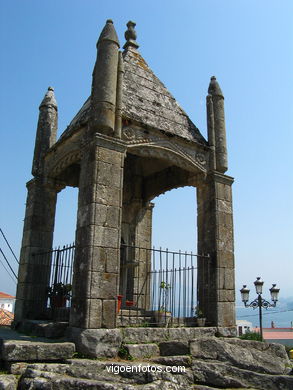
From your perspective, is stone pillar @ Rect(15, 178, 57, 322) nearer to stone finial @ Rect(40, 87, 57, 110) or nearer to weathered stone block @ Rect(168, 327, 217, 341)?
stone finial @ Rect(40, 87, 57, 110)

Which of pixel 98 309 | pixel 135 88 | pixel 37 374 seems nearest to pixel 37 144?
pixel 135 88

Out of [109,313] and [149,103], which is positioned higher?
[149,103]

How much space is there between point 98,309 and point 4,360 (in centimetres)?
154

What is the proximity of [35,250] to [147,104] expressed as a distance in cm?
424

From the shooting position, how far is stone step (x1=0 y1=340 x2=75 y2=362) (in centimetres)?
542

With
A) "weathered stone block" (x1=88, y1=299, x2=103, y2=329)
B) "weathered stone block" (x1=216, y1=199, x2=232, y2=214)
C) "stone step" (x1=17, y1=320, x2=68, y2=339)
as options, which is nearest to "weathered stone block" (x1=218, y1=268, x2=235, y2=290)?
"weathered stone block" (x1=216, y1=199, x2=232, y2=214)

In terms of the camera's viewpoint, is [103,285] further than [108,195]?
No

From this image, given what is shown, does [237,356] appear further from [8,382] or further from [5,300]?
[5,300]

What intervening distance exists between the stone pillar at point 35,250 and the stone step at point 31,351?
299cm

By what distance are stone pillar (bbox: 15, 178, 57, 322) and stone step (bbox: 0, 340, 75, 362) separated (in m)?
2.99

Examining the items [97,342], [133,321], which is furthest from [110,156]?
[97,342]

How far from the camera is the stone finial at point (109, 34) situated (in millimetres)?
7632


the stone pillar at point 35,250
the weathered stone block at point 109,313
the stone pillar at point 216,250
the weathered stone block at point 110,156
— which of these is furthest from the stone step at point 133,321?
the weathered stone block at point 110,156

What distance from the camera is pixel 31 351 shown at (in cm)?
551
